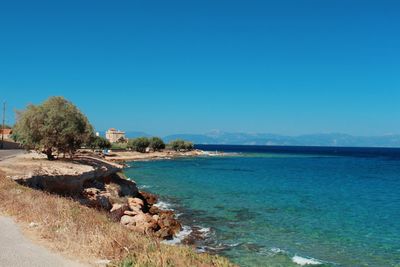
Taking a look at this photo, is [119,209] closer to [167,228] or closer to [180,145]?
[167,228]

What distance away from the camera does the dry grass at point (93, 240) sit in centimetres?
971

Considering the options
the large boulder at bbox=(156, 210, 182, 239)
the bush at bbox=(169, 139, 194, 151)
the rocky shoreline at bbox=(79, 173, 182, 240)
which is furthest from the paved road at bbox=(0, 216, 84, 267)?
the bush at bbox=(169, 139, 194, 151)

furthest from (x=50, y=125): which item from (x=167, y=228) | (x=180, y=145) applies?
(x=180, y=145)

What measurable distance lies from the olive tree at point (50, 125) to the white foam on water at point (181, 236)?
1517 centimetres

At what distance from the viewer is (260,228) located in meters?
26.4

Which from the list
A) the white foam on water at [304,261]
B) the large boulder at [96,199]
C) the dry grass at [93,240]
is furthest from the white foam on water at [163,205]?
the dry grass at [93,240]

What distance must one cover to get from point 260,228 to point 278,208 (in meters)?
8.49

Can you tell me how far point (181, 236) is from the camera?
24516mm

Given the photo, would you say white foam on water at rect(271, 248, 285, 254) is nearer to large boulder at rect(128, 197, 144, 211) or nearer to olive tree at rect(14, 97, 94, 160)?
large boulder at rect(128, 197, 144, 211)

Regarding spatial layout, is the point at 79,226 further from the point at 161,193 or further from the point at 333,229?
the point at 161,193

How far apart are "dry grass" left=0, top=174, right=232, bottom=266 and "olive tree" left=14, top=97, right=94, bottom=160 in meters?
20.5

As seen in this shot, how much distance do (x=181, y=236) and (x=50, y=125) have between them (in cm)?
1706

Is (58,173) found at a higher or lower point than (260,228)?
higher

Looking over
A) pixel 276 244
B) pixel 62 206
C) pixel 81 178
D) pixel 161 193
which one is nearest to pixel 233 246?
pixel 276 244
